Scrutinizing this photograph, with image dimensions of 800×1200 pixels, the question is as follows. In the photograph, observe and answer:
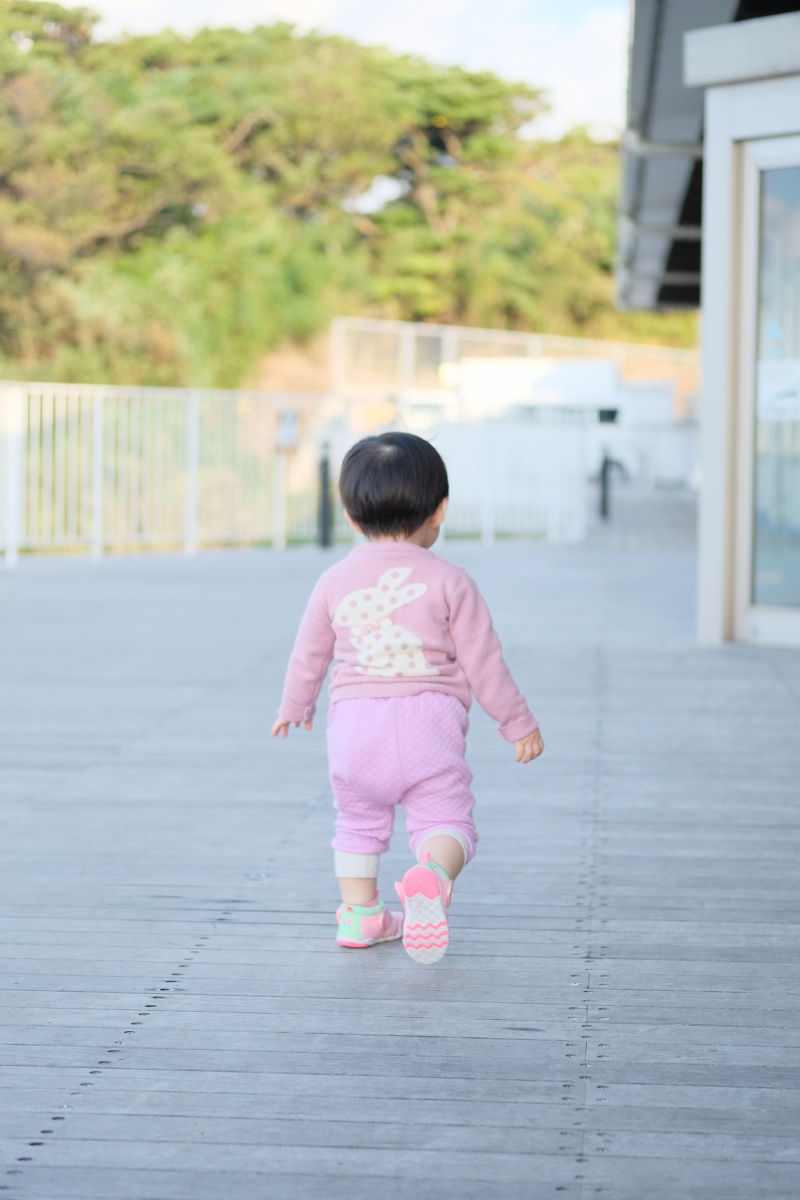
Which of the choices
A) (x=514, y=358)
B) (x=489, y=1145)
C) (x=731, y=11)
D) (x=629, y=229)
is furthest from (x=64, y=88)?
(x=489, y=1145)

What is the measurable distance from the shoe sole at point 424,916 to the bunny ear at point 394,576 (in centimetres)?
58

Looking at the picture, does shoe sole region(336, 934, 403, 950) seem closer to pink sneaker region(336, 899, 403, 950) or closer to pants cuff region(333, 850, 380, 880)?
pink sneaker region(336, 899, 403, 950)

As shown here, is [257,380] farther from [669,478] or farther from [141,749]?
[141,749]

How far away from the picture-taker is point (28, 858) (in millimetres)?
4211

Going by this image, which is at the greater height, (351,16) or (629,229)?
(351,16)

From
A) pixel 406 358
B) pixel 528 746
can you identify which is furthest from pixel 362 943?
pixel 406 358

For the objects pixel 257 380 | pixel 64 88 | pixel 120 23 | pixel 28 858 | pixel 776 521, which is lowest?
pixel 28 858

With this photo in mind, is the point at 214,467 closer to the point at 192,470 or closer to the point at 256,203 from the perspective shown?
the point at 192,470

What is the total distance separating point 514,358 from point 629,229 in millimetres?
17549

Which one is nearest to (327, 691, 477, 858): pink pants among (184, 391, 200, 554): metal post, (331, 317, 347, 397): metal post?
(184, 391, 200, 554): metal post

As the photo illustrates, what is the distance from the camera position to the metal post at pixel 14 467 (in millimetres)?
14281

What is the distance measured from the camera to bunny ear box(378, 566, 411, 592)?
339cm

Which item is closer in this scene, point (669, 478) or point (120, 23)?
point (669, 478)

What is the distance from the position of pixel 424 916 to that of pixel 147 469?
499 inches
